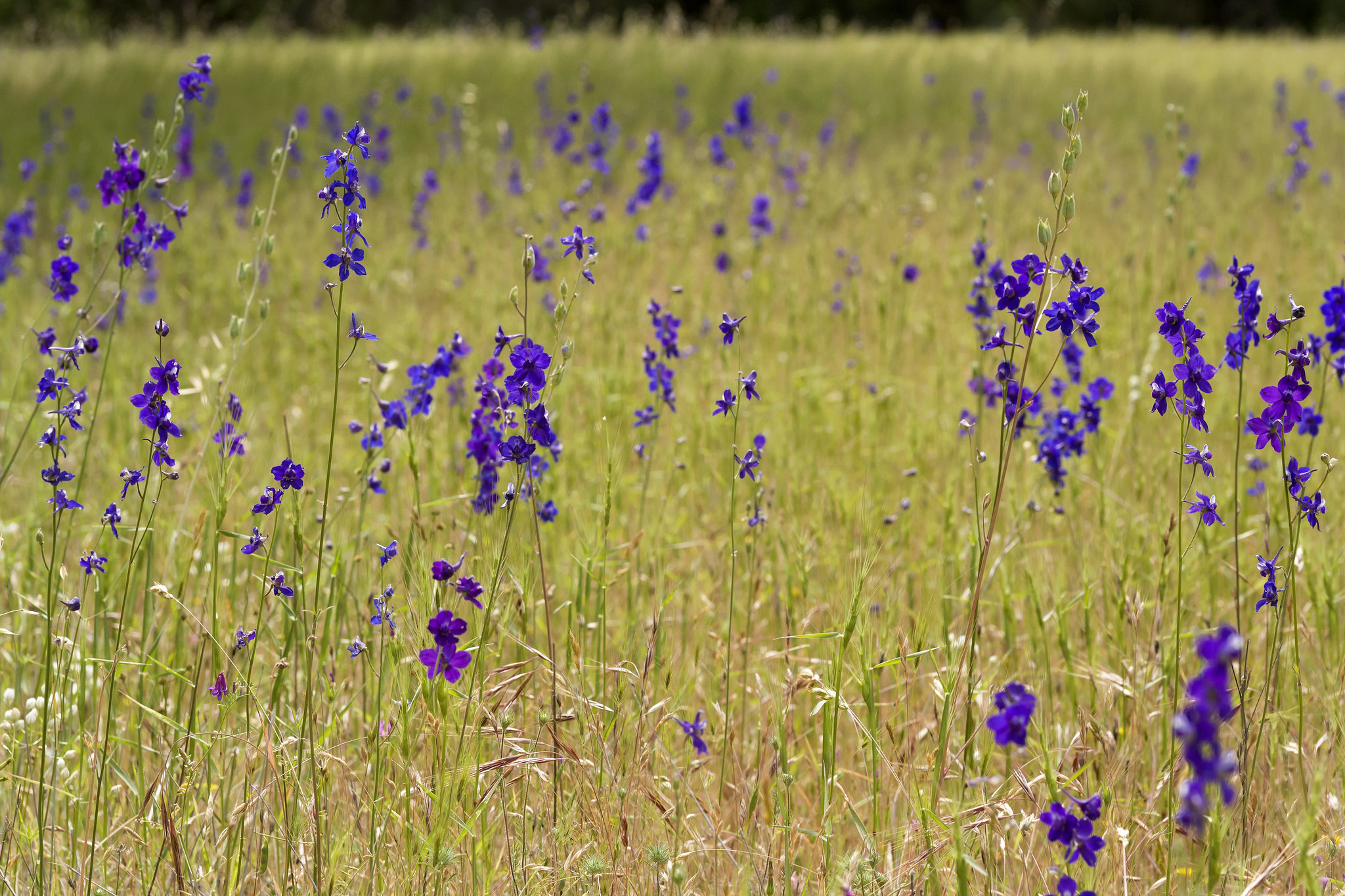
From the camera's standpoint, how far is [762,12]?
2611 centimetres

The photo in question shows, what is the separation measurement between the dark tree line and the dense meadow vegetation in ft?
59.7

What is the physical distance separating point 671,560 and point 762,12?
86.2 ft

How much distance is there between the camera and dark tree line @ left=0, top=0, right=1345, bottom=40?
22016 millimetres

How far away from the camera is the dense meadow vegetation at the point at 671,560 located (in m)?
1.46

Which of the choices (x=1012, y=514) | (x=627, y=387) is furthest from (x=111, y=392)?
(x=1012, y=514)

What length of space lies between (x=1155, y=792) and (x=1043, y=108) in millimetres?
8153

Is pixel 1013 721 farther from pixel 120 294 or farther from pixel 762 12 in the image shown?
pixel 762 12

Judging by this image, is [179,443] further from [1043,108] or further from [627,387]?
[1043,108]

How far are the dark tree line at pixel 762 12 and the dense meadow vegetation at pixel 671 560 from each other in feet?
59.7

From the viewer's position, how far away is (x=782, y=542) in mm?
2215

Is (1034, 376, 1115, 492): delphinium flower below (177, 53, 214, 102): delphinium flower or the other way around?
below

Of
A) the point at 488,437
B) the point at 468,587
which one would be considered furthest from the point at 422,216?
the point at 468,587

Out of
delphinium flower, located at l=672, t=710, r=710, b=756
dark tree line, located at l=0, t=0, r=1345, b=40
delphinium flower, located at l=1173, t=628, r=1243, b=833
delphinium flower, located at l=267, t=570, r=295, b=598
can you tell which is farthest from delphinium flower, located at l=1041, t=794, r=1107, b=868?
dark tree line, located at l=0, t=0, r=1345, b=40

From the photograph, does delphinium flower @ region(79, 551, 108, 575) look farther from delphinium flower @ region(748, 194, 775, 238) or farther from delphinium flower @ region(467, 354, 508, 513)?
delphinium flower @ region(748, 194, 775, 238)
